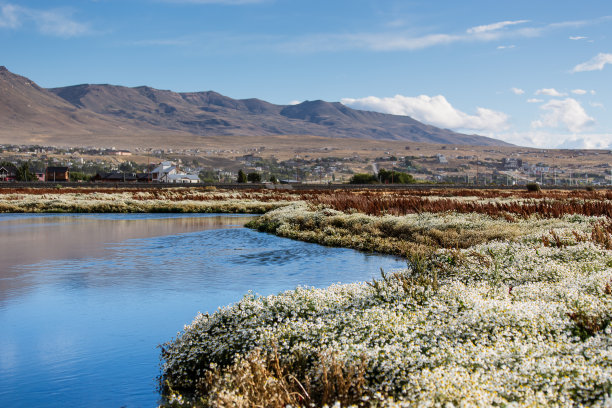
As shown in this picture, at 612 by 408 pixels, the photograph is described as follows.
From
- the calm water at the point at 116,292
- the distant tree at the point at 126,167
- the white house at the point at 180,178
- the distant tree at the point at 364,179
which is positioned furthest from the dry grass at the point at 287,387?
the distant tree at the point at 126,167

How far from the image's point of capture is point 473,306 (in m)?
7.43

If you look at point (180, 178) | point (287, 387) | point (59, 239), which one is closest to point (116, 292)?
point (287, 387)

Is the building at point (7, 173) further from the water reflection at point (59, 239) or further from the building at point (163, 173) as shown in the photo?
the water reflection at point (59, 239)

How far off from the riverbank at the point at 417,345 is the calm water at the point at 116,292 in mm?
1176

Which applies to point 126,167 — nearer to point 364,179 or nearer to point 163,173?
point 163,173

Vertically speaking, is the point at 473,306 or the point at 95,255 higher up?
the point at 473,306

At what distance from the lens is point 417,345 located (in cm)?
620

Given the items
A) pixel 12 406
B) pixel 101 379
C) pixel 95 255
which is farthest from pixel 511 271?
pixel 95 255

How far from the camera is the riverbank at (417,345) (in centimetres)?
499

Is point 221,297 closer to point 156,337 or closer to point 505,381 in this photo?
point 156,337

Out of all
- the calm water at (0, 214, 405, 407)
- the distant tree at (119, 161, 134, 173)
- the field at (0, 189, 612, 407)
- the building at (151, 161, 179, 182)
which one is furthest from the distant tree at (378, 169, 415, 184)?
the distant tree at (119, 161, 134, 173)

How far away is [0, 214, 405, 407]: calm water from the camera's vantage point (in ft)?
25.3

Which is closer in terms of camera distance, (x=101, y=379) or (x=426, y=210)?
(x=101, y=379)

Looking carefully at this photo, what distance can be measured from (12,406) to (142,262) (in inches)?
445
